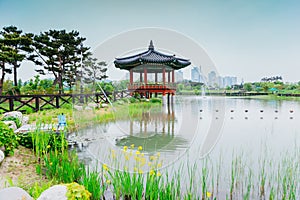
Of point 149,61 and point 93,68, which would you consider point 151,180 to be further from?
point 93,68

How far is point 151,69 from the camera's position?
44.1ft

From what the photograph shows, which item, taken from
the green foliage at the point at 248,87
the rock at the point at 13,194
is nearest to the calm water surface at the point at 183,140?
the rock at the point at 13,194

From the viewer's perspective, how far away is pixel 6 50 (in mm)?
11539

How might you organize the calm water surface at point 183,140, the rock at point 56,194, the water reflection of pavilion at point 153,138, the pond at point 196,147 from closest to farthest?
the rock at point 56,194 → the pond at point 196,147 → the calm water surface at point 183,140 → the water reflection of pavilion at point 153,138

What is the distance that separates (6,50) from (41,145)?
34.1 feet

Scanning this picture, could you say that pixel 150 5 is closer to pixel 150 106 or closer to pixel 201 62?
pixel 201 62

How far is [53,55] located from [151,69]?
6.75 m

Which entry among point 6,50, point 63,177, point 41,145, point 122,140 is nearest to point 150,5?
point 122,140

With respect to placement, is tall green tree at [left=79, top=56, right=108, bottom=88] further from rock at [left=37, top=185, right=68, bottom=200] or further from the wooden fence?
rock at [left=37, top=185, right=68, bottom=200]

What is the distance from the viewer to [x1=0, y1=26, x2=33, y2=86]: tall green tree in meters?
11.7

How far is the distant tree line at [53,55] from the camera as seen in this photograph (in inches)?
461

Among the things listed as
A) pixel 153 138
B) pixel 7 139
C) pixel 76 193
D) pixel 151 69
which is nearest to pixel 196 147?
pixel 153 138

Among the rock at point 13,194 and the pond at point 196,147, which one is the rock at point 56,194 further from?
the pond at point 196,147

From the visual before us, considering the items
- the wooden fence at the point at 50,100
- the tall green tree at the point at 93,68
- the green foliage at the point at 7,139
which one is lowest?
the green foliage at the point at 7,139
